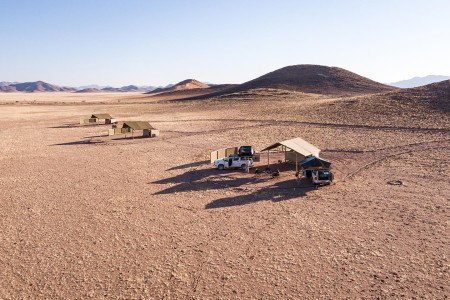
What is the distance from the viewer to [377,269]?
12516 millimetres

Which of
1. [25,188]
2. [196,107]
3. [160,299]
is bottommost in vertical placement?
[160,299]

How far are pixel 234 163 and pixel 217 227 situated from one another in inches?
399

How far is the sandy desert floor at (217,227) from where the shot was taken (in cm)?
1180

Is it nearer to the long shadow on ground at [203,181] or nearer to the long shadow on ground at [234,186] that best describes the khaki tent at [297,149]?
the long shadow on ground at [234,186]

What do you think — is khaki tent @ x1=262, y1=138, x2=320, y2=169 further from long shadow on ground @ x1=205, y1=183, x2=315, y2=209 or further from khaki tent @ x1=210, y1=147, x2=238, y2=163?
khaki tent @ x1=210, y1=147, x2=238, y2=163

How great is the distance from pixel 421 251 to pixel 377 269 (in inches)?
107

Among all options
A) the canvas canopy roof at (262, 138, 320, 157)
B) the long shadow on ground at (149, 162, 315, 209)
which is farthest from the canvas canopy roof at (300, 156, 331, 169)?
the canvas canopy roof at (262, 138, 320, 157)

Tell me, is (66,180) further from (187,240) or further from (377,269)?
(377,269)

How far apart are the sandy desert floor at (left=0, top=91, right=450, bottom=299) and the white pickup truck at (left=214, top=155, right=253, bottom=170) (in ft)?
2.40

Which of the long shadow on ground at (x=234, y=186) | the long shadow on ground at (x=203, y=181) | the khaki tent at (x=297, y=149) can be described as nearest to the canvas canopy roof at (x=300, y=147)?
the khaki tent at (x=297, y=149)

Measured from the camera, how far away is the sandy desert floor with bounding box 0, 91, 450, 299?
1180 centimetres

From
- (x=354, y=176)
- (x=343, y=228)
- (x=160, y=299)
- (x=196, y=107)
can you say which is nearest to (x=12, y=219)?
(x=160, y=299)

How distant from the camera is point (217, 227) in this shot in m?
16.1

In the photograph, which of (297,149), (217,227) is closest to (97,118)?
(297,149)
